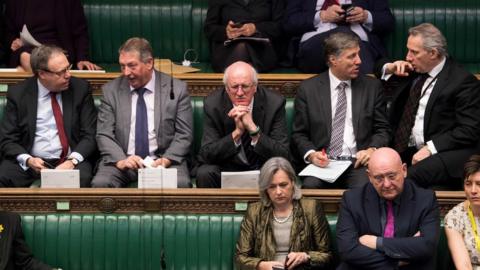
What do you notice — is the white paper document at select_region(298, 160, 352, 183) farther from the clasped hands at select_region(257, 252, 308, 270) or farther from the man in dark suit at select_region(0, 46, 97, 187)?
the man in dark suit at select_region(0, 46, 97, 187)

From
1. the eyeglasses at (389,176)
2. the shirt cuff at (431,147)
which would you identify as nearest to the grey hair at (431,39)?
the shirt cuff at (431,147)

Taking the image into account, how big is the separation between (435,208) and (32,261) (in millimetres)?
1694

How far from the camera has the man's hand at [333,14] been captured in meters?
6.42

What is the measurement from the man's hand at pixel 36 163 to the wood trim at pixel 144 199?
0.39 metres

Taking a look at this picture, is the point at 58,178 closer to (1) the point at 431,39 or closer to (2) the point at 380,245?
(2) the point at 380,245

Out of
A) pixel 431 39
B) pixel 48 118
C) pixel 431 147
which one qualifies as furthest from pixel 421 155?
pixel 48 118

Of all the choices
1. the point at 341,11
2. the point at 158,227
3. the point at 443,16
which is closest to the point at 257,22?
the point at 341,11

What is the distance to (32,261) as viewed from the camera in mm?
5148

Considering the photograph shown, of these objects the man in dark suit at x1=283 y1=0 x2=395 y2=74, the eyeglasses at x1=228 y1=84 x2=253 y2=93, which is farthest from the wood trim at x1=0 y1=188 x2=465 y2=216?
the man in dark suit at x1=283 y1=0 x2=395 y2=74

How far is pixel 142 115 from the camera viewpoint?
19.1 ft

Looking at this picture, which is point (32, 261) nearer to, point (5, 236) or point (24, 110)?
point (5, 236)

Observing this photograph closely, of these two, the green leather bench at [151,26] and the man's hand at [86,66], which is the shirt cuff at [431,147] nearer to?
the green leather bench at [151,26]

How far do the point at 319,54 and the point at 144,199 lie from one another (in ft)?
5.24

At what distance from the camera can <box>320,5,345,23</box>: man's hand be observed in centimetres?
642
